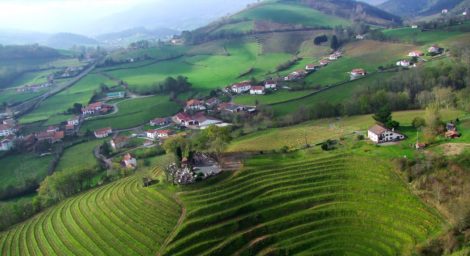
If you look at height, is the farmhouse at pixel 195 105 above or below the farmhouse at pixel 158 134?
above

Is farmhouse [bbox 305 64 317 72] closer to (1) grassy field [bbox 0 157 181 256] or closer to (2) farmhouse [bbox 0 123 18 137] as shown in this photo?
(2) farmhouse [bbox 0 123 18 137]

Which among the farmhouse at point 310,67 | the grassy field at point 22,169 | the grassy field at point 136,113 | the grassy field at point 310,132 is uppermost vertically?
the farmhouse at point 310,67

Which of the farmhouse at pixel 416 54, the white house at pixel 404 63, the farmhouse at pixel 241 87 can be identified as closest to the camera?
the white house at pixel 404 63

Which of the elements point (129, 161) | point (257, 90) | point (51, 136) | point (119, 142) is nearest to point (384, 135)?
point (129, 161)

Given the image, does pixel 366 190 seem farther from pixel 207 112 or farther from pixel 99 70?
pixel 99 70

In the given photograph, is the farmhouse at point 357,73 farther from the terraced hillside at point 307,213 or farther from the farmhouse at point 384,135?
the terraced hillside at point 307,213

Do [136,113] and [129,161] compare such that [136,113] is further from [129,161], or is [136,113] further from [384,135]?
[384,135]

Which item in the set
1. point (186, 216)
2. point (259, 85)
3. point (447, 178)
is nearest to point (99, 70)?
point (259, 85)

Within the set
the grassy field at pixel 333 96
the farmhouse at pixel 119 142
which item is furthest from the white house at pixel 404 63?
the farmhouse at pixel 119 142
